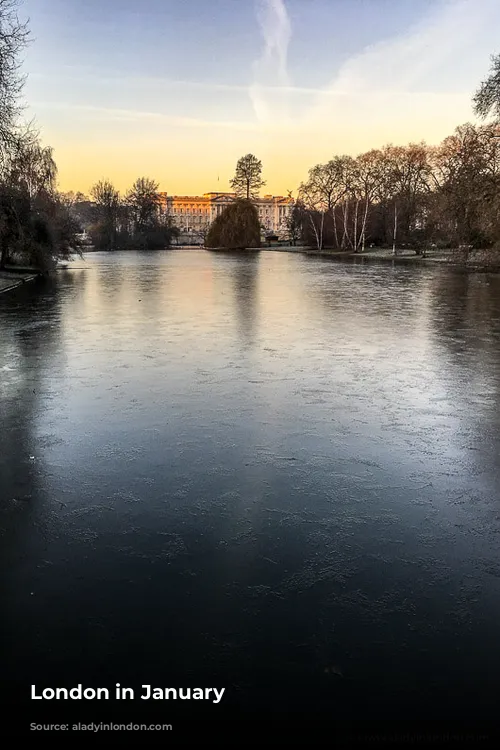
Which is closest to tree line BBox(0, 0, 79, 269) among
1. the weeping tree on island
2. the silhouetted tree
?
the silhouetted tree

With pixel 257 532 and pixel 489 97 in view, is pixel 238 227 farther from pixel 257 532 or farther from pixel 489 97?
pixel 257 532

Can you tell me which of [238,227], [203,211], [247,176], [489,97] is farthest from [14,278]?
[203,211]

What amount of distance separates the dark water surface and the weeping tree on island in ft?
267

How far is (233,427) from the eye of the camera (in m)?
6.78

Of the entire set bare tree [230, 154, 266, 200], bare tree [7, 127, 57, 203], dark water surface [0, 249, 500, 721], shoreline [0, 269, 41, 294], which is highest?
bare tree [230, 154, 266, 200]

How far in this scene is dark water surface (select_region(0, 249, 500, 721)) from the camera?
9.64ft

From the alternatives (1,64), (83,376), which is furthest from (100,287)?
(83,376)

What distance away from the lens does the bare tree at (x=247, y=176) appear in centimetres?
10275

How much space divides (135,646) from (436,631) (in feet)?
5.28

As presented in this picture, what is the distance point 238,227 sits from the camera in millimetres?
88875

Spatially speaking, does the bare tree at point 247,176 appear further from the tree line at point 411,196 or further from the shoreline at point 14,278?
the shoreline at point 14,278

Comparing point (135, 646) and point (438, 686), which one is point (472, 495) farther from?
point (135, 646)

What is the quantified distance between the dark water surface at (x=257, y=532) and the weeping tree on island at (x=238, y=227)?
267 ft

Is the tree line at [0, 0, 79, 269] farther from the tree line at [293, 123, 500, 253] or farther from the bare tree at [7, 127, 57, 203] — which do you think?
the tree line at [293, 123, 500, 253]
